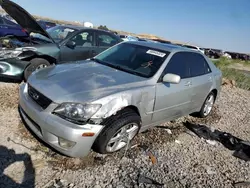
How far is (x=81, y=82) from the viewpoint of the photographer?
3699 mm

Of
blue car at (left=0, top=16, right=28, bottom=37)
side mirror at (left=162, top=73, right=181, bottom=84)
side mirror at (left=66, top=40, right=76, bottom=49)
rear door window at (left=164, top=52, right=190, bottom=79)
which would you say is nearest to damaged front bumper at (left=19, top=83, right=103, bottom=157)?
side mirror at (left=162, top=73, right=181, bottom=84)

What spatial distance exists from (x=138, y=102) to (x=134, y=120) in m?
0.27

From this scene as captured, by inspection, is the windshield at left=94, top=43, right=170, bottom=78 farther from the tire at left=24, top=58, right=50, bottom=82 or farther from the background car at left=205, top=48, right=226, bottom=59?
the background car at left=205, top=48, right=226, bottom=59

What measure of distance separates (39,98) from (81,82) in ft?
1.98

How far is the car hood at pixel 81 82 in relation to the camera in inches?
133

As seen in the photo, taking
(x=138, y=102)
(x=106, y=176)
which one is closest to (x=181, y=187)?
(x=106, y=176)

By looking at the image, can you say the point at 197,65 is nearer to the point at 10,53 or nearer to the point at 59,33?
the point at 59,33

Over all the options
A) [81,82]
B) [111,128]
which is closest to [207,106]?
[111,128]

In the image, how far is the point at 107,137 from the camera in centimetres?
347

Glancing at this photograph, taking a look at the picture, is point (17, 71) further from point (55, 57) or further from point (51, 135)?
point (51, 135)

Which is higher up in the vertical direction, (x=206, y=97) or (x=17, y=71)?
(x=206, y=97)

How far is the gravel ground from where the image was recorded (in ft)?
10.5

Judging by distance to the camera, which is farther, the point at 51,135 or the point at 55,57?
the point at 55,57

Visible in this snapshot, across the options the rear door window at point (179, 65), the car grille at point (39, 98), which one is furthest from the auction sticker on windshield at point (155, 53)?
the car grille at point (39, 98)
